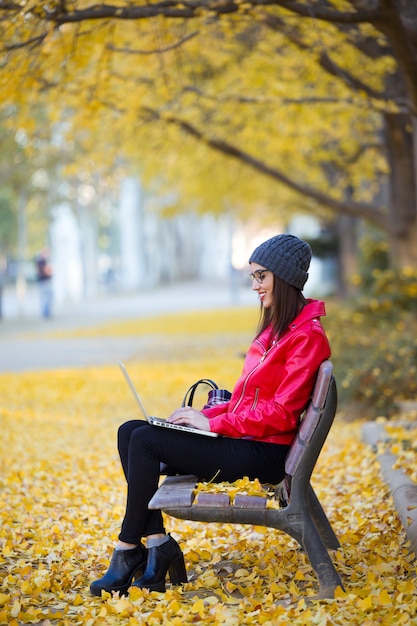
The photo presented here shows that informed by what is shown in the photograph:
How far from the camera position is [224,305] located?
37.2 metres

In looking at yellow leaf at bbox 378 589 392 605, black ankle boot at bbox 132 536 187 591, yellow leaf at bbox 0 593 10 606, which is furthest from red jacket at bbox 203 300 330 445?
yellow leaf at bbox 0 593 10 606

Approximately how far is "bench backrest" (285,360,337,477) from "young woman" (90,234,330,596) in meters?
0.08

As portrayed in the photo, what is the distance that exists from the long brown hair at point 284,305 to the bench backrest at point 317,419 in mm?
289

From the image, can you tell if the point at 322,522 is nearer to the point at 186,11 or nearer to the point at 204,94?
the point at 186,11

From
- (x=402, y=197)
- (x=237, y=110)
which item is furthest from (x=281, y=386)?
(x=237, y=110)

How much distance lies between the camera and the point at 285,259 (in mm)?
4473

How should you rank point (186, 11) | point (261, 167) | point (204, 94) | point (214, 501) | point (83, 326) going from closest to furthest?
point (214, 501) < point (186, 11) < point (204, 94) < point (261, 167) < point (83, 326)

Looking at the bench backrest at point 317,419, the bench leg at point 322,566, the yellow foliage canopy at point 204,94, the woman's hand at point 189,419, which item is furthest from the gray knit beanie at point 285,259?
the yellow foliage canopy at point 204,94

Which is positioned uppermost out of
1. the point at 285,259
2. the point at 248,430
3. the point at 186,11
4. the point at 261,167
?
the point at 186,11

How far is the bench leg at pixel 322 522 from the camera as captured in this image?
15.6 feet

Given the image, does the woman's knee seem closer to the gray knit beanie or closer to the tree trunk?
the gray knit beanie

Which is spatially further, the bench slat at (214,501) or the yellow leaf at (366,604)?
the bench slat at (214,501)

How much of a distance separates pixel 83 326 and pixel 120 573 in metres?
22.0

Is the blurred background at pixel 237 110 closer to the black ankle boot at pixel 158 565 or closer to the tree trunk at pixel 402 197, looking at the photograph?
the tree trunk at pixel 402 197
